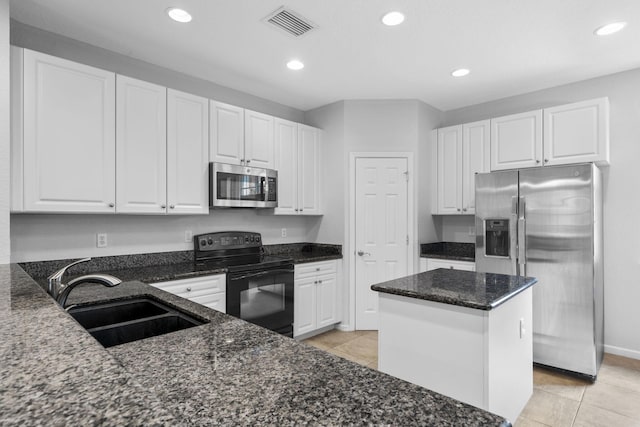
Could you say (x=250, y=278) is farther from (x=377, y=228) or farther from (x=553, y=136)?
(x=553, y=136)

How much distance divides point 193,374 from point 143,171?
7.66 ft

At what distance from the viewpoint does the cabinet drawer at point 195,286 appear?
258 centimetres

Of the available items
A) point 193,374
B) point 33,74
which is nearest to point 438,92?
point 33,74

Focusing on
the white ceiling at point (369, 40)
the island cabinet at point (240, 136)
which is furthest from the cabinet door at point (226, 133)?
the white ceiling at point (369, 40)

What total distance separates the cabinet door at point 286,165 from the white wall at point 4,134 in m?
2.22

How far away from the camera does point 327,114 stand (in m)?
4.27

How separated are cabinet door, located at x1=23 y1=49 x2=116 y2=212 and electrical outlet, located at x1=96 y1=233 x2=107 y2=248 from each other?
39 centimetres

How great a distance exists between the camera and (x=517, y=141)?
139 inches

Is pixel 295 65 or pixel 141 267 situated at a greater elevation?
pixel 295 65

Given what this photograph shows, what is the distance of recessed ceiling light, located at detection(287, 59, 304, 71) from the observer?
3062 mm

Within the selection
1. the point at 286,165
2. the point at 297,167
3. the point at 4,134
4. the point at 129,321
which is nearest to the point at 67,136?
the point at 4,134

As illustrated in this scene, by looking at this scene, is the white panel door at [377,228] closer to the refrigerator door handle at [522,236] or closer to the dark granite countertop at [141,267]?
the dark granite countertop at [141,267]

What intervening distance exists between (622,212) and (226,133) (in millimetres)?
3842

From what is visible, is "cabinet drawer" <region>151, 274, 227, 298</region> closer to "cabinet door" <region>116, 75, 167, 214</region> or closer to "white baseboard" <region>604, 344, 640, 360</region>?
"cabinet door" <region>116, 75, 167, 214</region>
